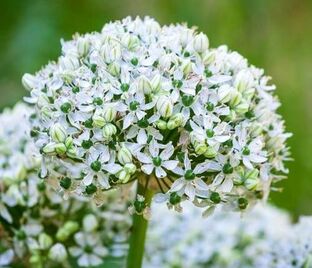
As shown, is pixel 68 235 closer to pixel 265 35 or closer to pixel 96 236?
pixel 96 236

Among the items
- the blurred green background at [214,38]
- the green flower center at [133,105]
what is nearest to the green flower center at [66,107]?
the green flower center at [133,105]

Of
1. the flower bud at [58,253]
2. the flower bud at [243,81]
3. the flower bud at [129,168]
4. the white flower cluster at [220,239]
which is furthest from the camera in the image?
the white flower cluster at [220,239]

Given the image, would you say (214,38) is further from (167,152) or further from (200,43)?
(167,152)

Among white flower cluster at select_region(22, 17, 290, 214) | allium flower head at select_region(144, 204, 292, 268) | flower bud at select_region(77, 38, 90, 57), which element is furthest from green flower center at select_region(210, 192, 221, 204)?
allium flower head at select_region(144, 204, 292, 268)

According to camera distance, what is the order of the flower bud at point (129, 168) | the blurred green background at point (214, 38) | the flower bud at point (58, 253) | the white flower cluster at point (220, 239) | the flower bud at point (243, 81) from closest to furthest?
the flower bud at point (129, 168)
the flower bud at point (243, 81)
the flower bud at point (58, 253)
the white flower cluster at point (220, 239)
the blurred green background at point (214, 38)

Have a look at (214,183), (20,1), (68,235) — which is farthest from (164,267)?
(20,1)

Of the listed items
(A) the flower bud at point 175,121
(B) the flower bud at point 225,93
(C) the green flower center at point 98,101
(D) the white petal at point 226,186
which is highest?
(B) the flower bud at point 225,93

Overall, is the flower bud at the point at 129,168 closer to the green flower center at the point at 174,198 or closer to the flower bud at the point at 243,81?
the green flower center at the point at 174,198

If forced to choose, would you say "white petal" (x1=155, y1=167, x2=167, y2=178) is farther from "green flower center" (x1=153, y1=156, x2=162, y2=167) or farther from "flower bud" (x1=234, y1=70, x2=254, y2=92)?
"flower bud" (x1=234, y1=70, x2=254, y2=92)
